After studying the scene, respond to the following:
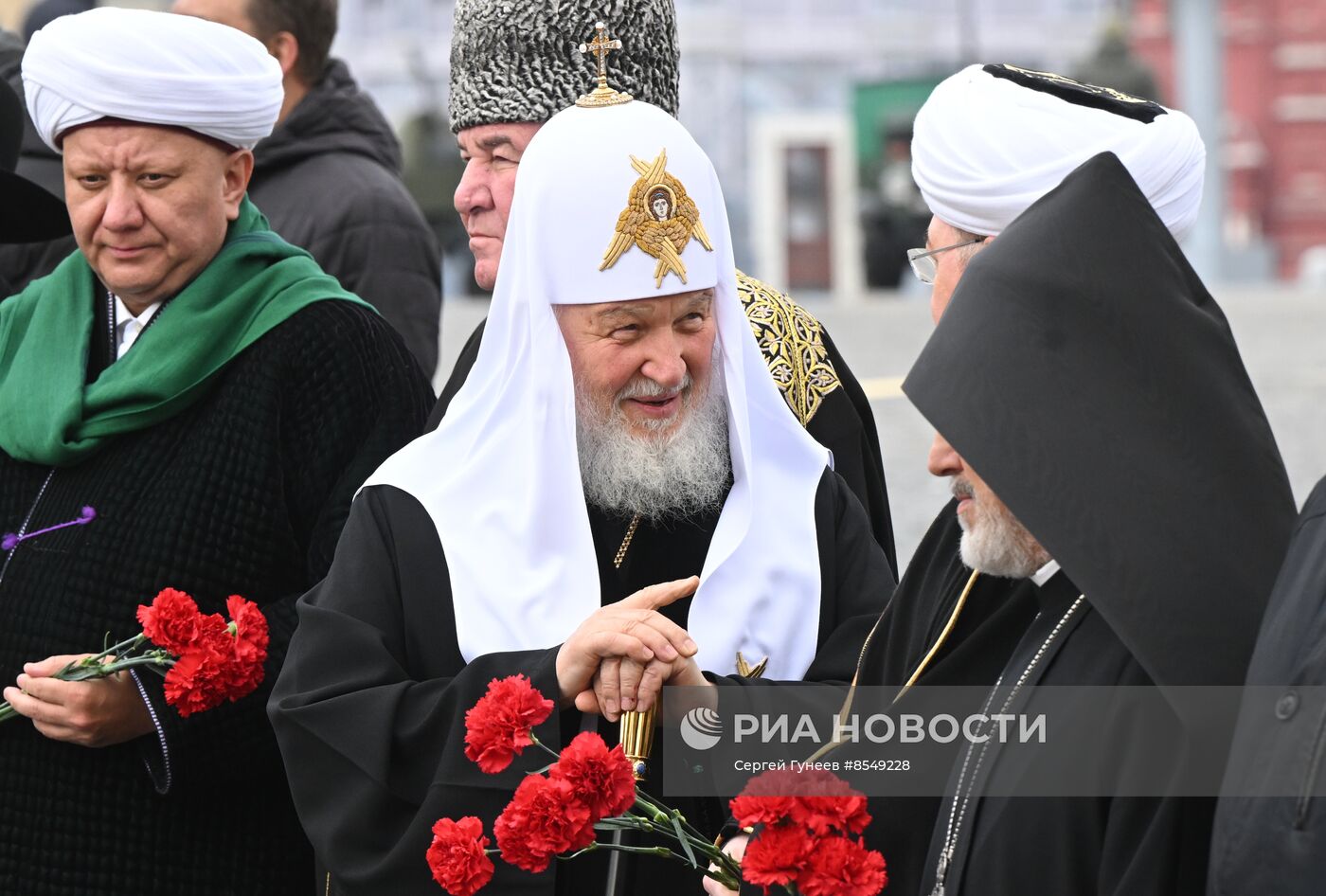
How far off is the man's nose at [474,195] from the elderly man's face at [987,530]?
156 cm

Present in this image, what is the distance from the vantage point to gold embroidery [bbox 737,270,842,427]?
151 inches

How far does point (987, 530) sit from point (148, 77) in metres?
1.92

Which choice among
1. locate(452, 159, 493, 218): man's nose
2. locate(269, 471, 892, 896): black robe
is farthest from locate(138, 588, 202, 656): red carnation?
locate(452, 159, 493, 218): man's nose

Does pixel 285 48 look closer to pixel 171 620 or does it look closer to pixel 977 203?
pixel 171 620

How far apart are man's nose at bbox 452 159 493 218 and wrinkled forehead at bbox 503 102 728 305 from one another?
57 centimetres

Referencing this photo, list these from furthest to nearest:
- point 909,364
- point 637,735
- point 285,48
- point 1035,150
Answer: point 909,364
point 285,48
point 1035,150
point 637,735

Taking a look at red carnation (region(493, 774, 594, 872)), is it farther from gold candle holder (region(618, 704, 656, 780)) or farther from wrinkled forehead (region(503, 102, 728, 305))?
wrinkled forehead (region(503, 102, 728, 305))

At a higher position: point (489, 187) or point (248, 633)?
point (489, 187)

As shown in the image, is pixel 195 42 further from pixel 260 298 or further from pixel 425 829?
pixel 425 829

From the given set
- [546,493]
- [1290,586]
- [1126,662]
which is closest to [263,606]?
[546,493]

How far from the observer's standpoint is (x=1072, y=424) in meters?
2.37

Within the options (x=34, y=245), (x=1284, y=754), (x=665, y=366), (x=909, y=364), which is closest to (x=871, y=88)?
(x=909, y=364)

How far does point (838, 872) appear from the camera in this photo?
2357 millimetres

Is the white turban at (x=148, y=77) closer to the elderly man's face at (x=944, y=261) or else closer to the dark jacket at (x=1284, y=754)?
the elderly man's face at (x=944, y=261)
